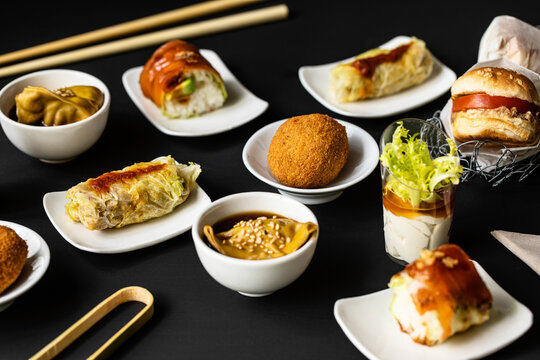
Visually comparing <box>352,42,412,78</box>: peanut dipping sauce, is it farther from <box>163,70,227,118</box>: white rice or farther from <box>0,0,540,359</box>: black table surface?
<box>163,70,227,118</box>: white rice

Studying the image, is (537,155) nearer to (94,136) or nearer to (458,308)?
(458,308)

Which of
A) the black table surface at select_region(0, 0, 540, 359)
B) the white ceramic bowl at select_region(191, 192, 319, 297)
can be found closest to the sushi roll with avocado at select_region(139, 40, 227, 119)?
the black table surface at select_region(0, 0, 540, 359)

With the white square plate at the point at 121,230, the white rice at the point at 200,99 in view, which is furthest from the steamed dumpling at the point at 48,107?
the white rice at the point at 200,99

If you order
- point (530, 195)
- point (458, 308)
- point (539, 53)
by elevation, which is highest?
point (539, 53)

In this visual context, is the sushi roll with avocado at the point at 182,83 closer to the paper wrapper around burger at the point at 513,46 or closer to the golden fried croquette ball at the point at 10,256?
the golden fried croquette ball at the point at 10,256

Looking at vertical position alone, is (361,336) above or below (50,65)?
below

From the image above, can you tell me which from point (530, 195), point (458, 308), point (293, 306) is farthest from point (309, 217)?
point (530, 195)
